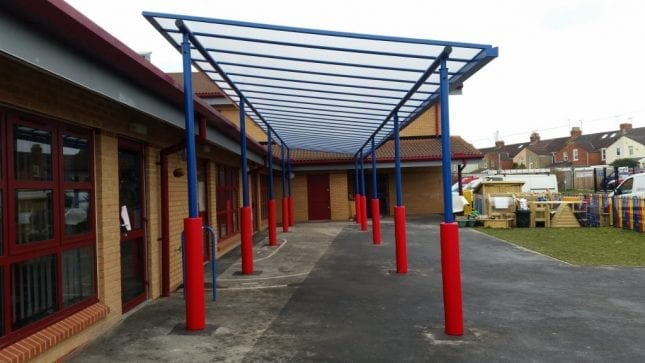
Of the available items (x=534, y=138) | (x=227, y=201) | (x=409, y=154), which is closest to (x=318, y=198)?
(x=409, y=154)

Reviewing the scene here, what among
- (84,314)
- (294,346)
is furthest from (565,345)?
(84,314)

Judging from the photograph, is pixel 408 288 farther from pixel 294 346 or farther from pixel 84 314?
pixel 84 314

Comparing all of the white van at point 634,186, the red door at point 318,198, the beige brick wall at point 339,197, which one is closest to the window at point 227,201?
the red door at point 318,198

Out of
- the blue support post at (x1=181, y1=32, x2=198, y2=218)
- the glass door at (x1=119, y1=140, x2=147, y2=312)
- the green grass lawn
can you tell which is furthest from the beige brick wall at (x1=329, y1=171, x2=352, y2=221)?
the blue support post at (x1=181, y1=32, x2=198, y2=218)

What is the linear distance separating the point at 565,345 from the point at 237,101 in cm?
671

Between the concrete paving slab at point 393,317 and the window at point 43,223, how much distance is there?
61 centimetres

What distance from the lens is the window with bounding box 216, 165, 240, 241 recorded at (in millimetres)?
12260

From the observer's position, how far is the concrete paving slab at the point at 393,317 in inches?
188

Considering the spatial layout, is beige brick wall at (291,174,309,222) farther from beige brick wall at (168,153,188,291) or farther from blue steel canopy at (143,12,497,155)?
beige brick wall at (168,153,188,291)

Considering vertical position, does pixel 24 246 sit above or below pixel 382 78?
below

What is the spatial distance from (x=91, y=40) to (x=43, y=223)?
1.74 m

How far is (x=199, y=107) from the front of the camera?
6.99m

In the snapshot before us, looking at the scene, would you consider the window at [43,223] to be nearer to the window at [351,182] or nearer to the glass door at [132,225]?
the glass door at [132,225]

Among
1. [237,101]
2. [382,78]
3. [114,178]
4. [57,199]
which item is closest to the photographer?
[57,199]
